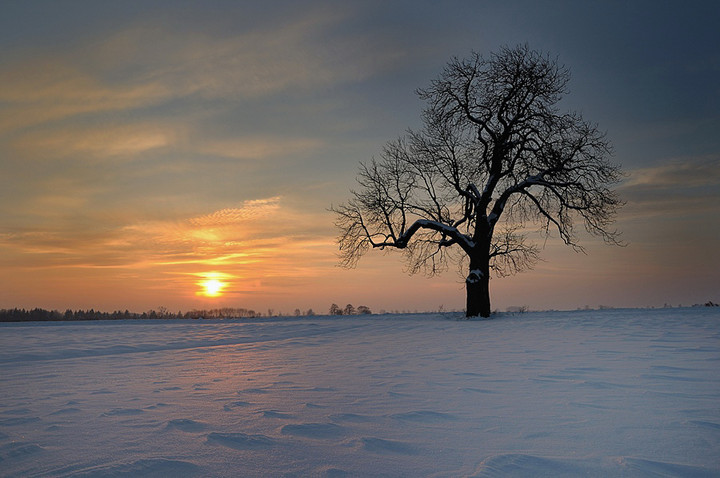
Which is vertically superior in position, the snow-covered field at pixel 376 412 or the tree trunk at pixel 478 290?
the tree trunk at pixel 478 290

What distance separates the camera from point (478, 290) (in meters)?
18.5

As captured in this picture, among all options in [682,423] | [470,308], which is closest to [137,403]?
[682,423]

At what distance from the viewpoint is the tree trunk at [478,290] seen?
60.5 feet

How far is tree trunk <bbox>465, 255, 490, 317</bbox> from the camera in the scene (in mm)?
18438

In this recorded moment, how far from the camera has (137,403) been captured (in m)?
4.95

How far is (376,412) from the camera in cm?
436

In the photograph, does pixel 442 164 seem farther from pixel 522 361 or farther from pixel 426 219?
pixel 522 361

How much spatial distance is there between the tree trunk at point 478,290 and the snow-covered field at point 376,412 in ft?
30.0

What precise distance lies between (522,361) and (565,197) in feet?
43.3

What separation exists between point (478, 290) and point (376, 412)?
14800 mm

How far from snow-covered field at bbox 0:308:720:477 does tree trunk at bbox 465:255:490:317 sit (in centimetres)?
916

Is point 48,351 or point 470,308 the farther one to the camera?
point 470,308

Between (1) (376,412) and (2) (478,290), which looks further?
Result: (2) (478,290)

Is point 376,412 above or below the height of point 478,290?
below
